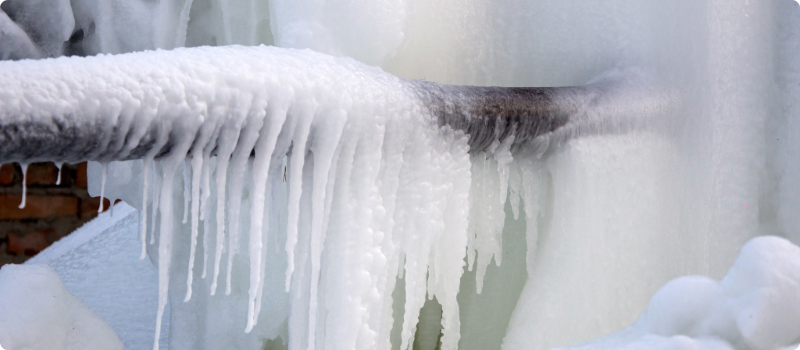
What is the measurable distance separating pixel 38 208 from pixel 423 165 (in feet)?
4.58

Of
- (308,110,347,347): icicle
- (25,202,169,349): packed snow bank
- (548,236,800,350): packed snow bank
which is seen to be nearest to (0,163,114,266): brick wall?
(25,202,169,349): packed snow bank

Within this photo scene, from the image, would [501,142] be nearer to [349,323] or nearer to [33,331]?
[349,323]

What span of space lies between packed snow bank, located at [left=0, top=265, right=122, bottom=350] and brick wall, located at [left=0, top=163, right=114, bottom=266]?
91 cm

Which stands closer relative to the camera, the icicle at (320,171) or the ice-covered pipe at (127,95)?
the ice-covered pipe at (127,95)

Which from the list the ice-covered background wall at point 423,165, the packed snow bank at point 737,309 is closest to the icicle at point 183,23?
the ice-covered background wall at point 423,165

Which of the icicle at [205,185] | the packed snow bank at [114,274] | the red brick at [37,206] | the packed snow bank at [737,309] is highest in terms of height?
the icicle at [205,185]

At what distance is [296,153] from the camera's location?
55 cm

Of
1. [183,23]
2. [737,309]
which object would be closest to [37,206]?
[183,23]

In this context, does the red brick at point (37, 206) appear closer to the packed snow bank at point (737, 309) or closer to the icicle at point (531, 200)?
the icicle at point (531, 200)

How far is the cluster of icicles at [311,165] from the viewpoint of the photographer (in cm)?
48

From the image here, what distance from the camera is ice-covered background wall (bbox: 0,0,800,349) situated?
0.54 meters

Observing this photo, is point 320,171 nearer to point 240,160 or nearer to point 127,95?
point 240,160

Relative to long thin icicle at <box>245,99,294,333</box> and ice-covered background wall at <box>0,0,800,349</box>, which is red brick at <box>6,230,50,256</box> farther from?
long thin icicle at <box>245,99,294,333</box>

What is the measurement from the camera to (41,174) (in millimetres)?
1591
